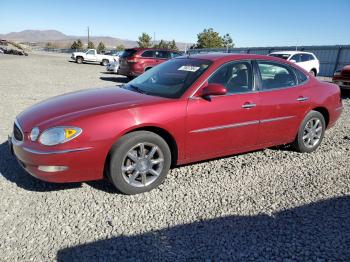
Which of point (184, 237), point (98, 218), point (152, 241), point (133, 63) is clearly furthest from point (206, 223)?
point (133, 63)

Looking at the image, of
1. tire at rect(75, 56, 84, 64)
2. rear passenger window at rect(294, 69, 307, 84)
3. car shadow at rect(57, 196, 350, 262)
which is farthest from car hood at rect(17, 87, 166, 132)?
tire at rect(75, 56, 84, 64)

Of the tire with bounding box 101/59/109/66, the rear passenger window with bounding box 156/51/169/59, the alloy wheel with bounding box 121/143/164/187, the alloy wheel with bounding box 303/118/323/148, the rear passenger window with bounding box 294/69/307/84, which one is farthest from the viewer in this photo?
the tire with bounding box 101/59/109/66

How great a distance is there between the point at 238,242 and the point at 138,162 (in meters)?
1.41

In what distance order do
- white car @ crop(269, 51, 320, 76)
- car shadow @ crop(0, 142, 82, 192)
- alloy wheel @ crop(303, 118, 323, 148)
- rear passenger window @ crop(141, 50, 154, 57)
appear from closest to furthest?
car shadow @ crop(0, 142, 82, 192) → alloy wheel @ crop(303, 118, 323, 148) → rear passenger window @ crop(141, 50, 154, 57) → white car @ crop(269, 51, 320, 76)

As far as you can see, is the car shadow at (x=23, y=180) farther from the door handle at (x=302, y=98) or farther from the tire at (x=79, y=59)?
the tire at (x=79, y=59)

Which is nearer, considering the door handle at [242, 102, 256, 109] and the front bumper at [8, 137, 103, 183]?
the front bumper at [8, 137, 103, 183]

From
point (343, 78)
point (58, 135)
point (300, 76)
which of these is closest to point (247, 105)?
point (300, 76)

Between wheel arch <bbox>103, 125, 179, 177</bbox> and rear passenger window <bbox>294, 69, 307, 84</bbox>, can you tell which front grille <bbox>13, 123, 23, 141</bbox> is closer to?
wheel arch <bbox>103, 125, 179, 177</bbox>

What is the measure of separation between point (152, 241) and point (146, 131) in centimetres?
126

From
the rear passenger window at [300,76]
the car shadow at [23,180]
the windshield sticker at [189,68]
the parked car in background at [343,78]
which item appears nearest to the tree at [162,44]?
the parked car in background at [343,78]

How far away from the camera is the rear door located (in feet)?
15.4

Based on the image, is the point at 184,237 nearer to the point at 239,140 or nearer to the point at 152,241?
the point at 152,241

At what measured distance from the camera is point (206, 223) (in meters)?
3.29

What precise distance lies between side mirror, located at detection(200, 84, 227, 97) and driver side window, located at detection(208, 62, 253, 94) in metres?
0.22
